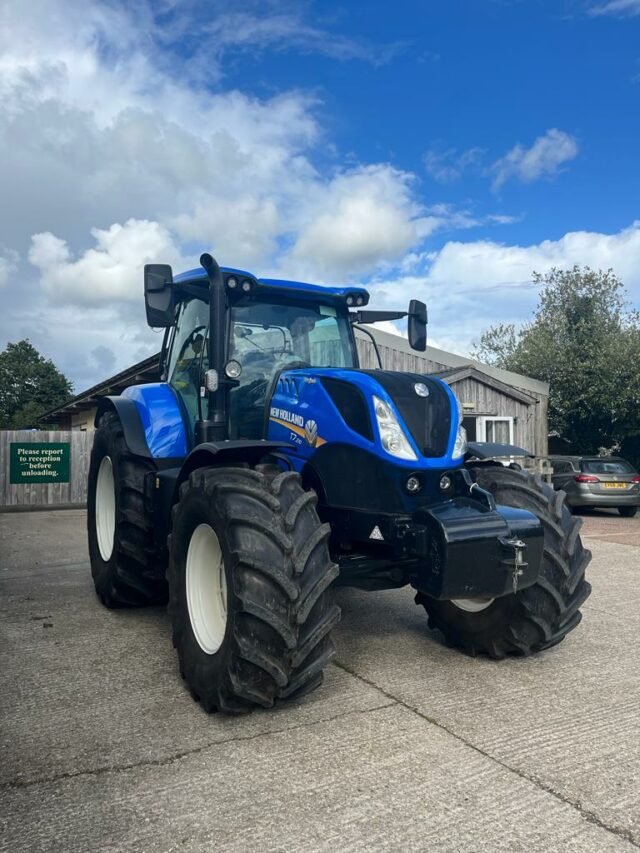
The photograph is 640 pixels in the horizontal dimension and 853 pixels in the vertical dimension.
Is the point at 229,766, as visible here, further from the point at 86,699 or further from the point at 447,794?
the point at 86,699

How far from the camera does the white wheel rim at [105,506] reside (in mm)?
5922

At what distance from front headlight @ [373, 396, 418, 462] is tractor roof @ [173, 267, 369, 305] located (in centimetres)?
139

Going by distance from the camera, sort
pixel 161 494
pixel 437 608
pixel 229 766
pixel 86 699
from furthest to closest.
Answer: pixel 161 494
pixel 437 608
pixel 86 699
pixel 229 766

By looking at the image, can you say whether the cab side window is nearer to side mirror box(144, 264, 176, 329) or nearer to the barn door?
side mirror box(144, 264, 176, 329)

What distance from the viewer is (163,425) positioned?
510 centimetres

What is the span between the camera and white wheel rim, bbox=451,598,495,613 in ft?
13.8

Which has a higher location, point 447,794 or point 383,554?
point 383,554

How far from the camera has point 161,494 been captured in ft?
15.8

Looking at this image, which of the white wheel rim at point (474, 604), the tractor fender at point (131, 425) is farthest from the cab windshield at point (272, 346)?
the white wheel rim at point (474, 604)

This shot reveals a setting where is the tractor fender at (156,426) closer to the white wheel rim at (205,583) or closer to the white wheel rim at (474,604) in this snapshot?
the white wheel rim at (205,583)

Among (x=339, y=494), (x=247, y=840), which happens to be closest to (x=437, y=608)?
(x=339, y=494)

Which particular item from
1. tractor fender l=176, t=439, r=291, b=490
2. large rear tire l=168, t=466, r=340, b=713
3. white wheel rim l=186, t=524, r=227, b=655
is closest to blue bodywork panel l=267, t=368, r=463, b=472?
tractor fender l=176, t=439, r=291, b=490

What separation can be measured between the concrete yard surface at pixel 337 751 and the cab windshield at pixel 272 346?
1636mm

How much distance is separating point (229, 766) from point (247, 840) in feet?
1.75
